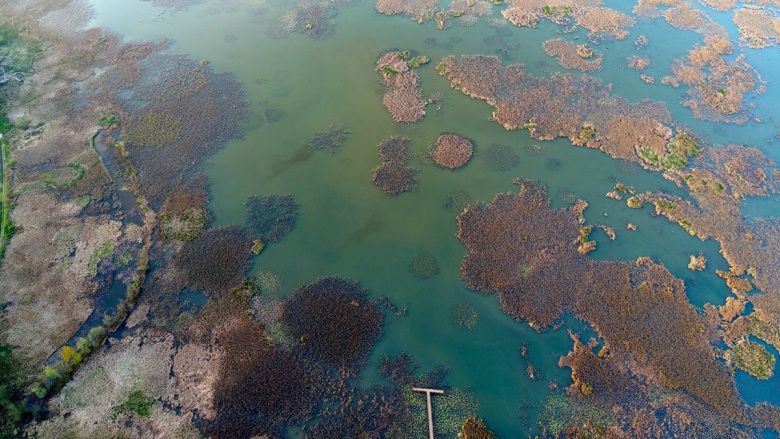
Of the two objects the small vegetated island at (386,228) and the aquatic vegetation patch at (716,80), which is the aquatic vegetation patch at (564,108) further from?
the aquatic vegetation patch at (716,80)

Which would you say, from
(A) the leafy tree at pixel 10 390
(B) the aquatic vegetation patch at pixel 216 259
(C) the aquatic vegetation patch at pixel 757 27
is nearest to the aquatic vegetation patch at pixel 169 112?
(B) the aquatic vegetation patch at pixel 216 259

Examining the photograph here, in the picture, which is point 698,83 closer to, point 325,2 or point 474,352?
point 474,352

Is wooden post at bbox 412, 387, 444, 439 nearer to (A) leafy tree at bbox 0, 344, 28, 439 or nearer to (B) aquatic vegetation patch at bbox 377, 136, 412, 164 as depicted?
(B) aquatic vegetation patch at bbox 377, 136, 412, 164

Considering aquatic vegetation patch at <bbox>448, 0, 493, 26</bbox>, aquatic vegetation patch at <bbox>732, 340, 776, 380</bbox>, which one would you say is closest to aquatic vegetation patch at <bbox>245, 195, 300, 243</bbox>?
aquatic vegetation patch at <bbox>732, 340, 776, 380</bbox>

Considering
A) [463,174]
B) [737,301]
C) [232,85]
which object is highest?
[232,85]

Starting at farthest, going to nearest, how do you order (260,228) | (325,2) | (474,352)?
(325,2), (260,228), (474,352)

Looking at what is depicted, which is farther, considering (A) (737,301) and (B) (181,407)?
(A) (737,301)

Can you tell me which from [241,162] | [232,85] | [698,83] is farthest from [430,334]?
[698,83]
